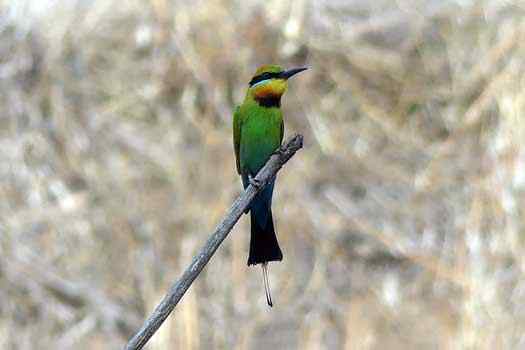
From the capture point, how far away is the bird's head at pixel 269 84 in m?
1.04

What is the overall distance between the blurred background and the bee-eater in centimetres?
247

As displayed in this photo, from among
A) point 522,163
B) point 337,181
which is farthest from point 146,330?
point 337,181

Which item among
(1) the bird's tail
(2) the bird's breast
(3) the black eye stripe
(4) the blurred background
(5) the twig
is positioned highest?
(3) the black eye stripe

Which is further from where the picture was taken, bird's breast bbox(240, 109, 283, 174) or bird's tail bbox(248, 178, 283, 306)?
bird's breast bbox(240, 109, 283, 174)

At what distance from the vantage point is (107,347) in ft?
12.3

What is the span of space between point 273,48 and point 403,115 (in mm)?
563

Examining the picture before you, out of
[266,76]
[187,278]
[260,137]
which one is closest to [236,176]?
[260,137]

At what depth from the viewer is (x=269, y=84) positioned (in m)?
1.07

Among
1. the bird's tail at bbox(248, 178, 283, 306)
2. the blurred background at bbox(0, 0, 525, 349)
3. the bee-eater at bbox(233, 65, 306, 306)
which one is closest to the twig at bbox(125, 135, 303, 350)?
the bird's tail at bbox(248, 178, 283, 306)

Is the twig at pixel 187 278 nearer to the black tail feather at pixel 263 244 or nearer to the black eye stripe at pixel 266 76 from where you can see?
the black tail feather at pixel 263 244

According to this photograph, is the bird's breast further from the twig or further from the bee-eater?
the twig

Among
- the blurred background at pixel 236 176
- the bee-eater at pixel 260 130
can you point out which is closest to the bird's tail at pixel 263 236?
the bee-eater at pixel 260 130

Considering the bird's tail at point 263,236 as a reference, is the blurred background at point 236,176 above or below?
below

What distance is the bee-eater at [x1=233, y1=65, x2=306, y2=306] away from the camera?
1055 mm
